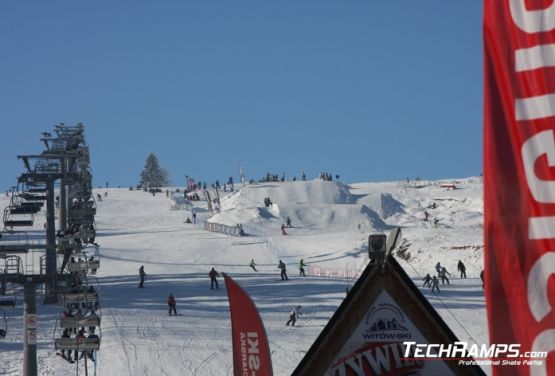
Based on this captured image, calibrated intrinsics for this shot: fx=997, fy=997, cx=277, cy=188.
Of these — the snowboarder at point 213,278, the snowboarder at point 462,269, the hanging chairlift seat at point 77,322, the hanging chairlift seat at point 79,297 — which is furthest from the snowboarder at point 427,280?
the hanging chairlift seat at point 77,322

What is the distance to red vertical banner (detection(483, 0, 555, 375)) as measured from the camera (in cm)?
395

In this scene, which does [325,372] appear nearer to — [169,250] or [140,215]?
[169,250]

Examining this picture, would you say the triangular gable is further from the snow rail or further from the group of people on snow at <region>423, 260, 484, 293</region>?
the snow rail

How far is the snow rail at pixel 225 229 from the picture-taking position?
59.0 meters

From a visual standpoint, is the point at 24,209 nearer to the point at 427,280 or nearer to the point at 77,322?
the point at 77,322

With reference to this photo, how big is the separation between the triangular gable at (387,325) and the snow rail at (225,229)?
52.2 metres

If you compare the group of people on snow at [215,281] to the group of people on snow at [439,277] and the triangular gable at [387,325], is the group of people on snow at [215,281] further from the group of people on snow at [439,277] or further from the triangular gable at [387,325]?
the triangular gable at [387,325]

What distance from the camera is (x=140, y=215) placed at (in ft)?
250

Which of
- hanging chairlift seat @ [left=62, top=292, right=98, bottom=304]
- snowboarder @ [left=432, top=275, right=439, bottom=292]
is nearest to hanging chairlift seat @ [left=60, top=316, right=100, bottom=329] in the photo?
hanging chairlift seat @ [left=62, top=292, right=98, bottom=304]

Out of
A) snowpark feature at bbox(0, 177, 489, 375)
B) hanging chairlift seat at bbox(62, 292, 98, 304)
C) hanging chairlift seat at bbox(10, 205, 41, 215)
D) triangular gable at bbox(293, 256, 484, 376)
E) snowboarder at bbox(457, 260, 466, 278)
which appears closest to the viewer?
triangular gable at bbox(293, 256, 484, 376)

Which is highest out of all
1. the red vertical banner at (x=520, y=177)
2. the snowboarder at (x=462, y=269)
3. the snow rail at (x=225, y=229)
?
the snow rail at (x=225, y=229)

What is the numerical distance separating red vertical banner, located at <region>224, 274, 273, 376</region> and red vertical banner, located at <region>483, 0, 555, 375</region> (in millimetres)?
5932

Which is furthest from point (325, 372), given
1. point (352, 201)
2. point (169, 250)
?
point (352, 201)

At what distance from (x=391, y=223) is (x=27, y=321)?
2245 inches
